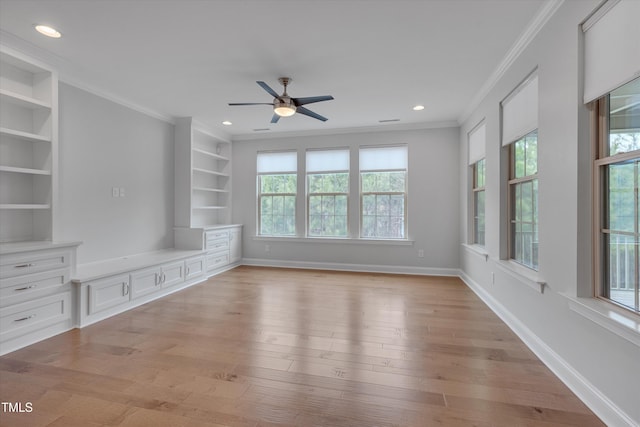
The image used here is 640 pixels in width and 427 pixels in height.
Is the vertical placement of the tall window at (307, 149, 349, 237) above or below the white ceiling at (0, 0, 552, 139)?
below

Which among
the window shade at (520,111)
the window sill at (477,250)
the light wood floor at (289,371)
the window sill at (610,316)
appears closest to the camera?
the window sill at (610,316)

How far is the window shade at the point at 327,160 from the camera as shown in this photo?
5.92m

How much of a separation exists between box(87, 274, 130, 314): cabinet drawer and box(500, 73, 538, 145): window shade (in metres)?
4.61

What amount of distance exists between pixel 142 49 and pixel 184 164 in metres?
2.49

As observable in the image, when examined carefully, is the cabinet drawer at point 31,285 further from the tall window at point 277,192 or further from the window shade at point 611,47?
the window shade at point 611,47

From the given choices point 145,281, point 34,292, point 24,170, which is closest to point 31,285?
point 34,292

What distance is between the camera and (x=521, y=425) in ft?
5.47

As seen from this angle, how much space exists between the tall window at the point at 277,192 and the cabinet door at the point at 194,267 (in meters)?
1.65

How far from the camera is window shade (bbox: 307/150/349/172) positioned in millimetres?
5922

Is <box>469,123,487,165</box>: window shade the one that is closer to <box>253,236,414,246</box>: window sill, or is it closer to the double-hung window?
<box>253,236,414,246</box>: window sill

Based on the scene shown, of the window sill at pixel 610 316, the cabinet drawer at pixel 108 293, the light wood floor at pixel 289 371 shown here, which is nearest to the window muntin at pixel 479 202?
the light wood floor at pixel 289 371

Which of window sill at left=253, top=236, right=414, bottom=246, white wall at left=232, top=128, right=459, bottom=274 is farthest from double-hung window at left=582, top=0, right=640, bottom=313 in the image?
window sill at left=253, top=236, right=414, bottom=246

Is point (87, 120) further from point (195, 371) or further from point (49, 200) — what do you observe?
point (195, 371)

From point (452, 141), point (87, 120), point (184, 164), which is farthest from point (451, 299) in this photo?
point (87, 120)
